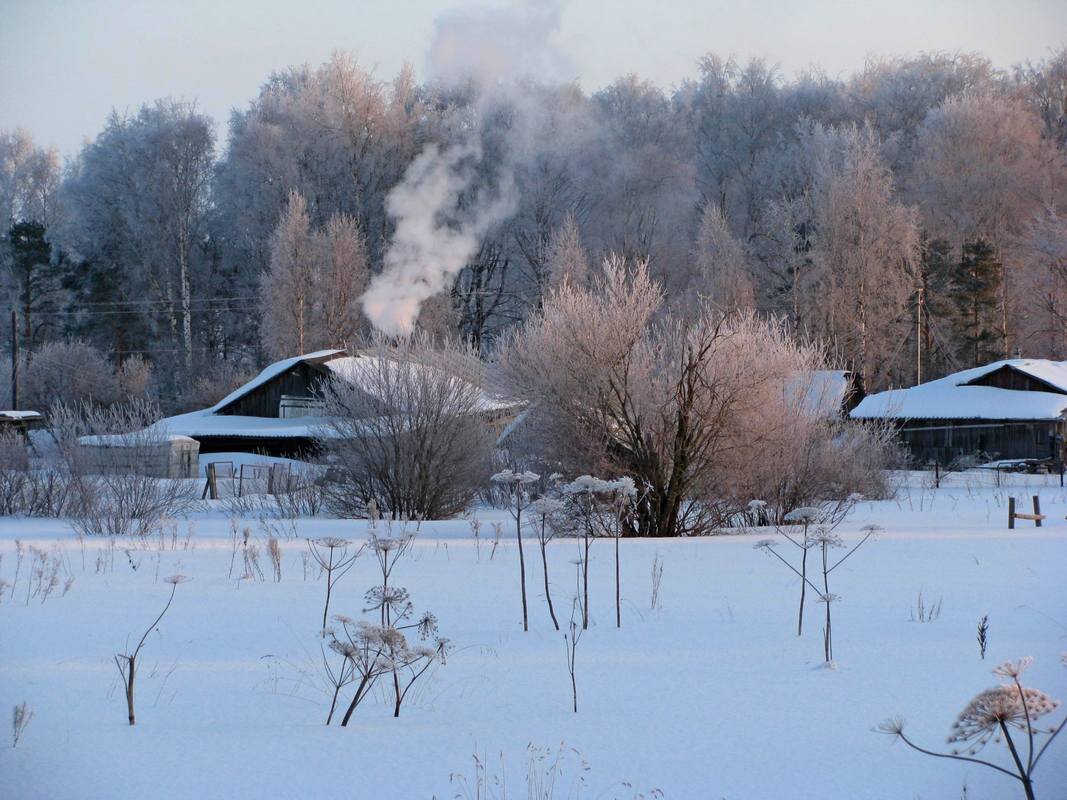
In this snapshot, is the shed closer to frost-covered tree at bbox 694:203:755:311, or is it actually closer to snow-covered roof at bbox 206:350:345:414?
snow-covered roof at bbox 206:350:345:414

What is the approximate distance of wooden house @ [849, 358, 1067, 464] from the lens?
34969mm

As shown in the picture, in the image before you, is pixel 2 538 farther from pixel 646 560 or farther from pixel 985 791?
pixel 985 791

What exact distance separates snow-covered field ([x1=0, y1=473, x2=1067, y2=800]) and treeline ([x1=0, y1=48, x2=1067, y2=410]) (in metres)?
33.2

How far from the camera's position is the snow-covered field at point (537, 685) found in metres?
4.73

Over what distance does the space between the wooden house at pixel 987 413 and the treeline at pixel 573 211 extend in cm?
474

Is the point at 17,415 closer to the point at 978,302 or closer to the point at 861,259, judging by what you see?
the point at 861,259

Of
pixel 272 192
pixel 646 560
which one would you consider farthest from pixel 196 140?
pixel 646 560

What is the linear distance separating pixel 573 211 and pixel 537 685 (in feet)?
141

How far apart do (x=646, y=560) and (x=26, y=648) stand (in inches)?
249

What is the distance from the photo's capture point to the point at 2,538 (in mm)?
14289

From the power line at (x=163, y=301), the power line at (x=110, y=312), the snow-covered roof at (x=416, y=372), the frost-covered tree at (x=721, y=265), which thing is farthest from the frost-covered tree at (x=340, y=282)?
the snow-covered roof at (x=416, y=372)

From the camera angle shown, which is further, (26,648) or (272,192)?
(272,192)

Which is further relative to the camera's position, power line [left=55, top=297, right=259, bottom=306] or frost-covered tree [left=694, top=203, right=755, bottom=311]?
power line [left=55, top=297, right=259, bottom=306]

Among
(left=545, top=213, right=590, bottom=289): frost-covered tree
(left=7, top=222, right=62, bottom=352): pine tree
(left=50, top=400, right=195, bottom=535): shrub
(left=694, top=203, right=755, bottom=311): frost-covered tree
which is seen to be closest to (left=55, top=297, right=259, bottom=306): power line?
(left=7, top=222, right=62, bottom=352): pine tree
